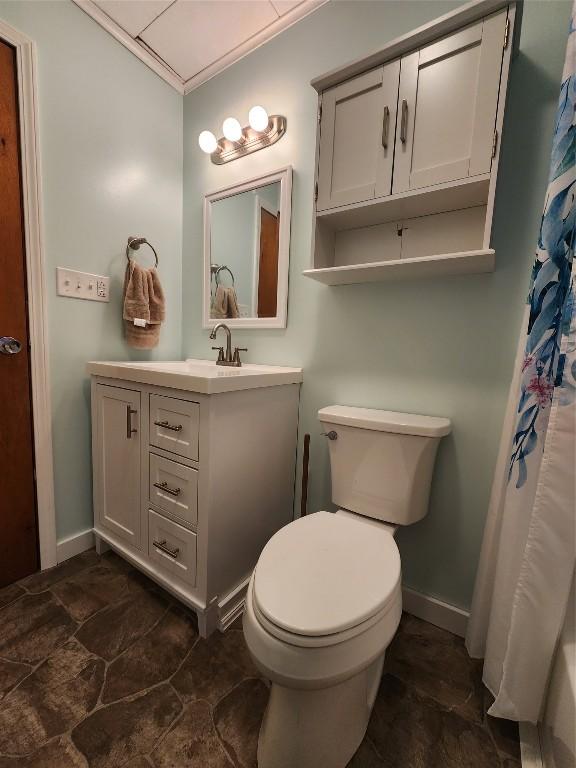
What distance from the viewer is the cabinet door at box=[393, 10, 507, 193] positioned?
899 millimetres

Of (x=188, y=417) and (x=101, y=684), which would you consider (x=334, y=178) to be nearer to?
A: (x=188, y=417)

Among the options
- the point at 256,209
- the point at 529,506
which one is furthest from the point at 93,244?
the point at 529,506

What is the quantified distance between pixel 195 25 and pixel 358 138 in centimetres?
101

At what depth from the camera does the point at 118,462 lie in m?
1.38

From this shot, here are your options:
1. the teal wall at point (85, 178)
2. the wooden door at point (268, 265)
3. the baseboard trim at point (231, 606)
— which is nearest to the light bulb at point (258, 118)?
the wooden door at point (268, 265)

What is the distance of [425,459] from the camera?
3.59ft

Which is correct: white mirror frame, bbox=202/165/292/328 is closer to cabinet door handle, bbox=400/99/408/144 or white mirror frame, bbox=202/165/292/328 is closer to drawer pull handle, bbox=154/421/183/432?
cabinet door handle, bbox=400/99/408/144

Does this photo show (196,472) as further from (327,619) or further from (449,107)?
(449,107)

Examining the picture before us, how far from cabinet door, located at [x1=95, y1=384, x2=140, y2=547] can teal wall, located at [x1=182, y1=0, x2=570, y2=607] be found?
25.1 inches

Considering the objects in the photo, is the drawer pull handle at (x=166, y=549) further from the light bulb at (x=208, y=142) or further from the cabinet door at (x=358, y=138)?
the light bulb at (x=208, y=142)

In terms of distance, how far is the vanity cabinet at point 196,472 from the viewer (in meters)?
1.09

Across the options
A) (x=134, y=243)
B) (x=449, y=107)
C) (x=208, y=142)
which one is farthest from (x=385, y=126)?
(x=134, y=243)

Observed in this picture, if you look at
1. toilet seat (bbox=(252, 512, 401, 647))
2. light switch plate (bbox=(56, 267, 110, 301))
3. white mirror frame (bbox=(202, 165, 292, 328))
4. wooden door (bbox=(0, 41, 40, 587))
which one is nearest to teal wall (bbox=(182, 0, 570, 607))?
white mirror frame (bbox=(202, 165, 292, 328))

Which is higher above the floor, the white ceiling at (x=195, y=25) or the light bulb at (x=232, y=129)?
the white ceiling at (x=195, y=25)
